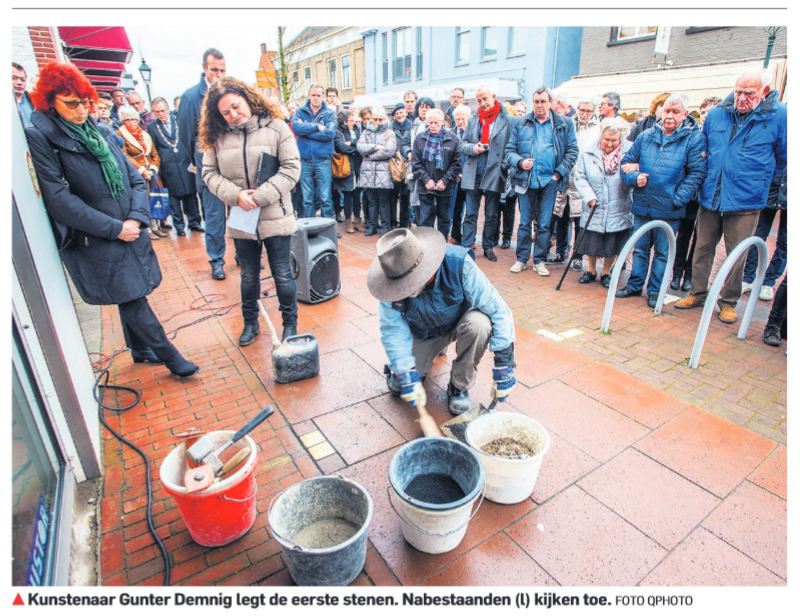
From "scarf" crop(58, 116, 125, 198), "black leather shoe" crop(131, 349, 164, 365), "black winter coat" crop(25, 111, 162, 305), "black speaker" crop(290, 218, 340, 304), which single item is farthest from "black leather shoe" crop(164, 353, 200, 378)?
"black speaker" crop(290, 218, 340, 304)

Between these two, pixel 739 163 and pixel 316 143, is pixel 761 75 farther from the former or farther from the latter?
pixel 316 143

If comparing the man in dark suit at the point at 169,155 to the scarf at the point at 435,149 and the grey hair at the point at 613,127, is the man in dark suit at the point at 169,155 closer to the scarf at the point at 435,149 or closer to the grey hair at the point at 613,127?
the scarf at the point at 435,149

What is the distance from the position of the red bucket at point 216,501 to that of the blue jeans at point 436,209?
504cm

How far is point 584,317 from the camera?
4.56m

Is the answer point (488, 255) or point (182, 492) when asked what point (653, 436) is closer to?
point (182, 492)

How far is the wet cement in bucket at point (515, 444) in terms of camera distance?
235cm

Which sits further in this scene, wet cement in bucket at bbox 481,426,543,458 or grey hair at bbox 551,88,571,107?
grey hair at bbox 551,88,571,107

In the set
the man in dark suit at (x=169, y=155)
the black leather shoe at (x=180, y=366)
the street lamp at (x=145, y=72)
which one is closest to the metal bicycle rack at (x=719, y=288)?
the black leather shoe at (x=180, y=366)

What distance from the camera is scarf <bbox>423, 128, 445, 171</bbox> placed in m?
6.20

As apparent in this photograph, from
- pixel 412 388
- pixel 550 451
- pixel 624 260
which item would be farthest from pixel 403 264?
pixel 624 260

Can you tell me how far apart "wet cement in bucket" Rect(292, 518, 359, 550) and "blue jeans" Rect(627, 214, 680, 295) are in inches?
167

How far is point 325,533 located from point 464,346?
1.33m

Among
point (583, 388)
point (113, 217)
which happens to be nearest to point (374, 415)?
point (583, 388)

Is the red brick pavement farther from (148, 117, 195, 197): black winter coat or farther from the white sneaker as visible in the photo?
(148, 117, 195, 197): black winter coat
